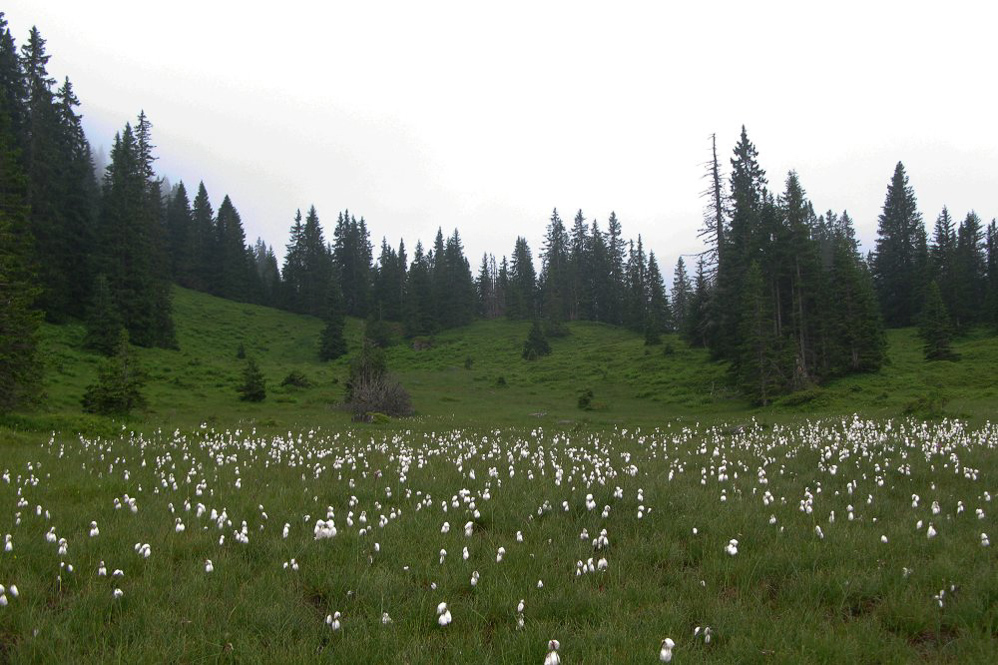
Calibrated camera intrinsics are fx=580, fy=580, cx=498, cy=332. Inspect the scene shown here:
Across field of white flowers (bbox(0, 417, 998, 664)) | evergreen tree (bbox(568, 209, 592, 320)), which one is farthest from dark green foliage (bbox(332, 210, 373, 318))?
field of white flowers (bbox(0, 417, 998, 664))

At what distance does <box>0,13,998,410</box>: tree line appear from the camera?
36.5 m

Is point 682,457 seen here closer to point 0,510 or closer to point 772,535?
point 772,535

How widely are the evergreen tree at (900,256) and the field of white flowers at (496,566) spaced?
74.4m

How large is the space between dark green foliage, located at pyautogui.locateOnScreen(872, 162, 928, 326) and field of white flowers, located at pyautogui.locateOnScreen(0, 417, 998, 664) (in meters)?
74.7

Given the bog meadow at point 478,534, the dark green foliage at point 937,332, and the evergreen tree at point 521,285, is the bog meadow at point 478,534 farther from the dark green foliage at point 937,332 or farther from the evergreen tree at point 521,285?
the evergreen tree at point 521,285

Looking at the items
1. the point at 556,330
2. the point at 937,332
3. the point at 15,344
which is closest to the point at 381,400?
the point at 15,344

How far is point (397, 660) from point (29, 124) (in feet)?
228

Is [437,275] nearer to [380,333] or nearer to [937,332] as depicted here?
[380,333]

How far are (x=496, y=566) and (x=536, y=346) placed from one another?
6651 centimetres

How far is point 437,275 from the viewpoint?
340 feet

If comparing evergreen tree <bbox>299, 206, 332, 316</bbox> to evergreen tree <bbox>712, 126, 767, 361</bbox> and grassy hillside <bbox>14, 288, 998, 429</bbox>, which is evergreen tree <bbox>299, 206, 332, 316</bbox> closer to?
grassy hillside <bbox>14, 288, 998, 429</bbox>

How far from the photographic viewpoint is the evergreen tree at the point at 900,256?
2795 inches

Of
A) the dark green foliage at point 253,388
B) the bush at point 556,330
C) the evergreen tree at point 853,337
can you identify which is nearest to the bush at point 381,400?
the dark green foliage at point 253,388

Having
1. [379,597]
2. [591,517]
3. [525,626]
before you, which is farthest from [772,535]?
[379,597]
